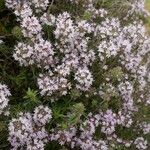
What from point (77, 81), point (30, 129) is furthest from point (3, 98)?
point (77, 81)

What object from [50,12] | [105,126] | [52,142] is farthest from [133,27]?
[52,142]

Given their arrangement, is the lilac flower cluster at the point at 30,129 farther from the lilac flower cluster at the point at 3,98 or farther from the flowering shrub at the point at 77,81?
the lilac flower cluster at the point at 3,98

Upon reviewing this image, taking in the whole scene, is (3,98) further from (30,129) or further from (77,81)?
(77,81)

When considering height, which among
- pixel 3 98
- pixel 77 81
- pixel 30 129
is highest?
pixel 77 81

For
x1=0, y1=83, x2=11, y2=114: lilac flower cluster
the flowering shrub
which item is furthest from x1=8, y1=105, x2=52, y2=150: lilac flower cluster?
x1=0, y1=83, x2=11, y2=114: lilac flower cluster

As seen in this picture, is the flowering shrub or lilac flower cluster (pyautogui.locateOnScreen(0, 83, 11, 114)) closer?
lilac flower cluster (pyautogui.locateOnScreen(0, 83, 11, 114))

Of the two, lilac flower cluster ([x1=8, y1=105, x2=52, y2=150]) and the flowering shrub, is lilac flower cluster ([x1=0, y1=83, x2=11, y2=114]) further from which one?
lilac flower cluster ([x1=8, y1=105, x2=52, y2=150])

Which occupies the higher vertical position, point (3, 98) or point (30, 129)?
point (3, 98)

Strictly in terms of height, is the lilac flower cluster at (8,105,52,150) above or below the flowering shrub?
below
